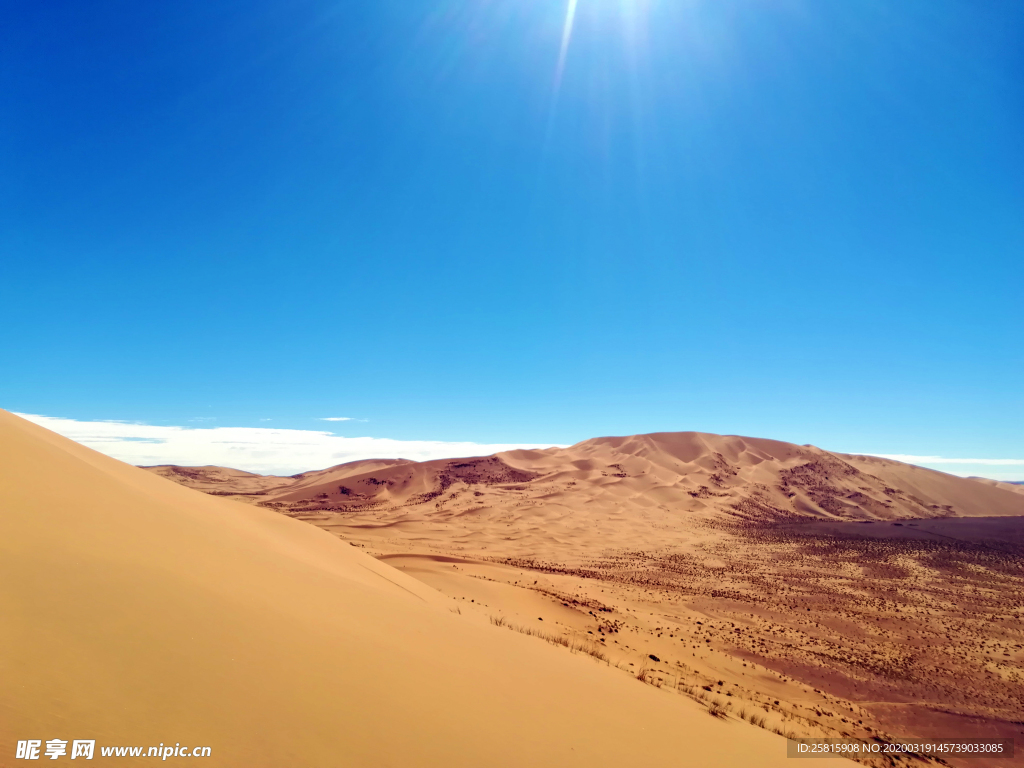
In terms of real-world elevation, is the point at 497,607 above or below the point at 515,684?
below

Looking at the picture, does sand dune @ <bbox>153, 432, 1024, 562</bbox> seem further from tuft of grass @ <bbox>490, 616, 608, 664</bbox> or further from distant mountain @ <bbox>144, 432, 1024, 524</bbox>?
tuft of grass @ <bbox>490, 616, 608, 664</bbox>

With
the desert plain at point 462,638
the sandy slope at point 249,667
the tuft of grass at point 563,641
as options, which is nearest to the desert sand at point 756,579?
the desert plain at point 462,638

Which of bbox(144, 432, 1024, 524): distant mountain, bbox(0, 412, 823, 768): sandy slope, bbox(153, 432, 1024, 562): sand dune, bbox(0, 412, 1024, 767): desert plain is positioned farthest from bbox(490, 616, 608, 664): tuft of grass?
bbox(144, 432, 1024, 524): distant mountain

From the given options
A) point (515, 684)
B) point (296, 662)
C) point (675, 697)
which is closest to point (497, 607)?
point (675, 697)

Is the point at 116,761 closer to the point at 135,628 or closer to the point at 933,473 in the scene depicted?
the point at 135,628

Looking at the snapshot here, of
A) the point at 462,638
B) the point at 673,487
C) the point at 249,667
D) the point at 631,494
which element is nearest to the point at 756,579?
the point at 462,638

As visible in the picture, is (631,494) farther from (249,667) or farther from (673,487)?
(249,667)
